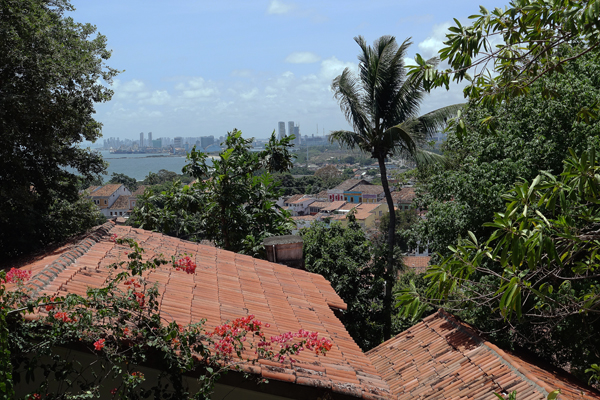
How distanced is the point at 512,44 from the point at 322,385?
4.43 metres

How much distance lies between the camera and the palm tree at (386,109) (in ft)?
51.9

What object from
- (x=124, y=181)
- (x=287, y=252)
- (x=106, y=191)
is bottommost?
(x=106, y=191)

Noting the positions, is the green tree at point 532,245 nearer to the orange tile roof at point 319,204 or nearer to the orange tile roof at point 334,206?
the orange tile roof at point 334,206

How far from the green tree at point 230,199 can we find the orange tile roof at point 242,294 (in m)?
4.58

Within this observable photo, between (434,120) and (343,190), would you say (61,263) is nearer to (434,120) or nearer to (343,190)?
(434,120)

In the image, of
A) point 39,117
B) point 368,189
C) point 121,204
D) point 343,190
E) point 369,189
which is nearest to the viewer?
point 39,117

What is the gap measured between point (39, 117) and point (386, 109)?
1082 cm

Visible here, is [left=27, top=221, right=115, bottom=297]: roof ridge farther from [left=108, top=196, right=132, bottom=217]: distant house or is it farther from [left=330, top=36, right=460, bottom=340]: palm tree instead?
[left=108, top=196, right=132, bottom=217]: distant house

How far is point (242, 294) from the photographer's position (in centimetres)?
662

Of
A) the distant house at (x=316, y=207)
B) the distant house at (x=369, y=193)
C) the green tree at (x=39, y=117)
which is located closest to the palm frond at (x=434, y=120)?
the green tree at (x=39, y=117)

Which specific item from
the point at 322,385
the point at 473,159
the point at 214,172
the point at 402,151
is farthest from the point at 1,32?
the point at 402,151

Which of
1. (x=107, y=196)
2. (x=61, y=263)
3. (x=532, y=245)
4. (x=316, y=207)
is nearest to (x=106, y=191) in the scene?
(x=107, y=196)

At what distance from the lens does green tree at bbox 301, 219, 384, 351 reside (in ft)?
47.6

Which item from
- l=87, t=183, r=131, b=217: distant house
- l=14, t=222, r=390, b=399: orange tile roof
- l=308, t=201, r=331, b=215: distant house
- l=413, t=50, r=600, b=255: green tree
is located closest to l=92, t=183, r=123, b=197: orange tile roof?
l=87, t=183, r=131, b=217: distant house
